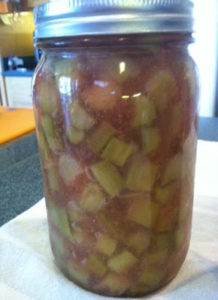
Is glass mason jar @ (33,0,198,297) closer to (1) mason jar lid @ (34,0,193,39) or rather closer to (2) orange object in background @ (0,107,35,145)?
(1) mason jar lid @ (34,0,193,39)

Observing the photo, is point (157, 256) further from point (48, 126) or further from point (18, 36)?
point (18, 36)

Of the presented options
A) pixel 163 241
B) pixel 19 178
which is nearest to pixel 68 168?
pixel 163 241

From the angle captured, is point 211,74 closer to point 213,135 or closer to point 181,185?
point 213,135

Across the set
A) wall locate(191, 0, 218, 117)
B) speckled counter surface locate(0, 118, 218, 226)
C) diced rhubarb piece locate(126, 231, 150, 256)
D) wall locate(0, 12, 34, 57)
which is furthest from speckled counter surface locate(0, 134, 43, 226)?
wall locate(0, 12, 34, 57)

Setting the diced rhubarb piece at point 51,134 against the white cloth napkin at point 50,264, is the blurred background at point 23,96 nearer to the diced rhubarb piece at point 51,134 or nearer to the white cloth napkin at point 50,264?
the white cloth napkin at point 50,264

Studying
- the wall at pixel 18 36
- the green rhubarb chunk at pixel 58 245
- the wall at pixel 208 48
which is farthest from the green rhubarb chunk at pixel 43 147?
the wall at pixel 18 36

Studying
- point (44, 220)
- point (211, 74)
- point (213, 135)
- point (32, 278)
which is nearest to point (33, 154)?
point (44, 220)
